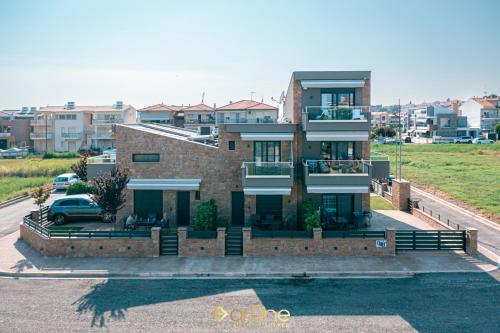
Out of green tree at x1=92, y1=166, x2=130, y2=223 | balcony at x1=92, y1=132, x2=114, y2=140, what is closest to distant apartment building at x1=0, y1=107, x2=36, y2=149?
balcony at x1=92, y1=132, x2=114, y2=140

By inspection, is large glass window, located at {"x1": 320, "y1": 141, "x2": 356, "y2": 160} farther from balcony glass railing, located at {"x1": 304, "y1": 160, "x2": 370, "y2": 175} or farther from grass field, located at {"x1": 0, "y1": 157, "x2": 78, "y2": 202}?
grass field, located at {"x1": 0, "y1": 157, "x2": 78, "y2": 202}

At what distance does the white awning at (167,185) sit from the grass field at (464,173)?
64.8ft

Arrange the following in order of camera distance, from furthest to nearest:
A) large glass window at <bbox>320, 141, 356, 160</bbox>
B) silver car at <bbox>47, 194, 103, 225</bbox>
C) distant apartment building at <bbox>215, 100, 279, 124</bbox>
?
distant apartment building at <bbox>215, 100, 279, 124</bbox>, silver car at <bbox>47, 194, 103, 225</bbox>, large glass window at <bbox>320, 141, 356, 160</bbox>

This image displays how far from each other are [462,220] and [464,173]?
86.9 ft

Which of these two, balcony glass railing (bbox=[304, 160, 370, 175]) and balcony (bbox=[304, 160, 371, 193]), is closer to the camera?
balcony (bbox=[304, 160, 371, 193])

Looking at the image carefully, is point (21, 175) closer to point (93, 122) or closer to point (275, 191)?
point (93, 122)

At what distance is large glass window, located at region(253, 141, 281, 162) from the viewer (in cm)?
2620

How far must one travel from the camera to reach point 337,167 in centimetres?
2445

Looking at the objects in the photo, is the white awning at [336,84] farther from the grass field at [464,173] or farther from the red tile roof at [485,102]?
the red tile roof at [485,102]

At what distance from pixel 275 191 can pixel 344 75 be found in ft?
25.1

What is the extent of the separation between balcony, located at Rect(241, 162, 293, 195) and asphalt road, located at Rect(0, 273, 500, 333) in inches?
259

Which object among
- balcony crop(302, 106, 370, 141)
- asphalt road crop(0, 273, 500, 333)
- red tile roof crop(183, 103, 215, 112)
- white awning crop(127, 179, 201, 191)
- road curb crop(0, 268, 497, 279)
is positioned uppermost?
red tile roof crop(183, 103, 215, 112)

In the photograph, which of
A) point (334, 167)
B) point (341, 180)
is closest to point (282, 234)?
point (341, 180)

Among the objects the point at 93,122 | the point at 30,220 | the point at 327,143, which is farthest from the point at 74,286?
the point at 93,122
